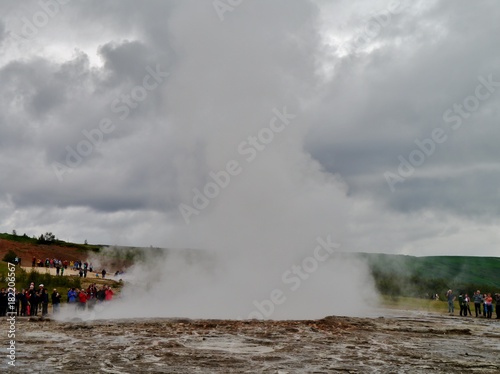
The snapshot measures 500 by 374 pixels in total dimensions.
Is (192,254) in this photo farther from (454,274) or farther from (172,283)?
(454,274)

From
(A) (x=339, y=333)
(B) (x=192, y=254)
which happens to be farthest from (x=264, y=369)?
(B) (x=192, y=254)

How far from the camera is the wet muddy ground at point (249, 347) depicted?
1005 cm

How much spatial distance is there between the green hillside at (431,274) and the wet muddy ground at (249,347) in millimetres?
12639

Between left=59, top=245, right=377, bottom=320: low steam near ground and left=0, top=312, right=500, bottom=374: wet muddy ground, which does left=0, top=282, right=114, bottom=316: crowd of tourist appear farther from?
left=0, top=312, right=500, bottom=374: wet muddy ground

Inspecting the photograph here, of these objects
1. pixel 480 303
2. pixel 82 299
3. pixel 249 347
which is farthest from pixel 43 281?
pixel 480 303

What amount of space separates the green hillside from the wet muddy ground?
12.6 metres

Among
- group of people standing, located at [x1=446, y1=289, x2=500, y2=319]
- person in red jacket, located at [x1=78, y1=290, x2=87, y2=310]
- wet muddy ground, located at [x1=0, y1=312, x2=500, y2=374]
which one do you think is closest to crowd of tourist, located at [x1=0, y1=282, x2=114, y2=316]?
person in red jacket, located at [x1=78, y1=290, x2=87, y2=310]

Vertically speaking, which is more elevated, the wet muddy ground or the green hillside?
the green hillside

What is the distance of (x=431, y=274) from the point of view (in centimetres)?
7488

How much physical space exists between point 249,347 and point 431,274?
68.3 metres

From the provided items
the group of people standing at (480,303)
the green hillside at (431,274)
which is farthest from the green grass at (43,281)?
the group of people standing at (480,303)

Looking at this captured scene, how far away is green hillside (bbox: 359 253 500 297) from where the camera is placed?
49219 millimetres

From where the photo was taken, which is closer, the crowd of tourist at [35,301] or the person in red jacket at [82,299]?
the crowd of tourist at [35,301]

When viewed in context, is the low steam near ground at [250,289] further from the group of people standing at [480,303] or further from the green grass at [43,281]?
the green grass at [43,281]
